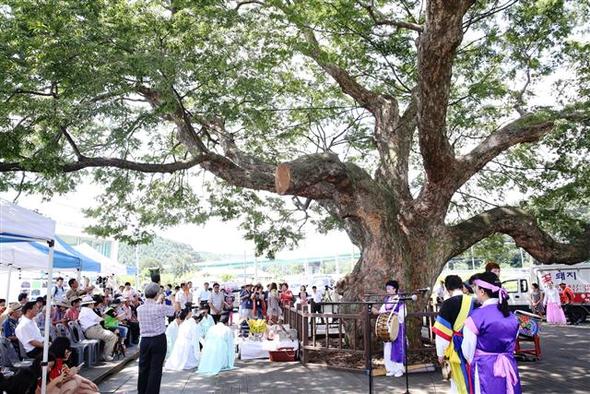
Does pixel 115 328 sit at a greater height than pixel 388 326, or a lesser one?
lesser

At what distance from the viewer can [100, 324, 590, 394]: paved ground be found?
22.9 feet

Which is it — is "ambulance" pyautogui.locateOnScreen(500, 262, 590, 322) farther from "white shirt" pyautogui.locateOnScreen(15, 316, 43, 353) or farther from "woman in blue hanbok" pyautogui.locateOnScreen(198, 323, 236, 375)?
"white shirt" pyautogui.locateOnScreen(15, 316, 43, 353)

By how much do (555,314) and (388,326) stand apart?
41.4 feet

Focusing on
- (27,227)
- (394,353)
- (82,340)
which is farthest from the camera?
(82,340)

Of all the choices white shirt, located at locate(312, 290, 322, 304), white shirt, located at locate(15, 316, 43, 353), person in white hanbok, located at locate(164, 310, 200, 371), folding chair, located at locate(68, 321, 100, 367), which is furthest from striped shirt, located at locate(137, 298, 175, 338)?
white shirt, located at locate(312, 290, 322, 304)

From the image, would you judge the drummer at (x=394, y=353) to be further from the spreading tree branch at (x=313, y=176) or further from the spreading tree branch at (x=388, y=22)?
the spreading tree branch at (x=388, y=22)

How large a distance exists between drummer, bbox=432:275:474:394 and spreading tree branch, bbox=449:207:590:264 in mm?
6132

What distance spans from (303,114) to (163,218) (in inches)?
211

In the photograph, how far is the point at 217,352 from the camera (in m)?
8.76

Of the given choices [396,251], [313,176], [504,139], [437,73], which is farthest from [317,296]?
[437,73]

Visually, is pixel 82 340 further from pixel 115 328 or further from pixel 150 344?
pixel 150 344

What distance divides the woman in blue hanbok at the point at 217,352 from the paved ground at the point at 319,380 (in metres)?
0.21

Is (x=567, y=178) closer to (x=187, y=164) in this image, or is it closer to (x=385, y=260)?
(x=385, y=260)

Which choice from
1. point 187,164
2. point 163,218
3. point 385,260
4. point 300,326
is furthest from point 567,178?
point 163,218
